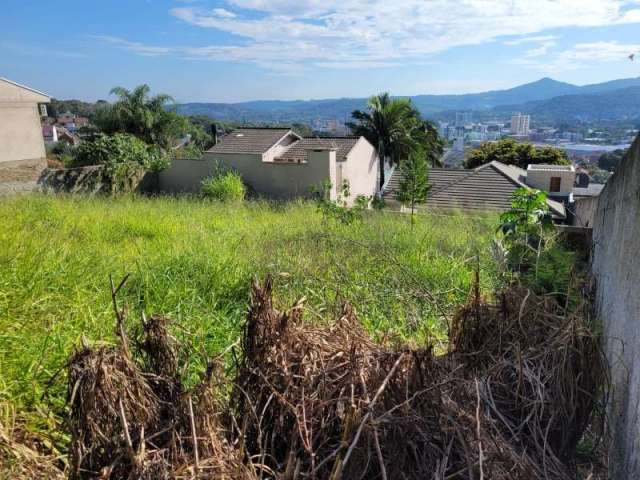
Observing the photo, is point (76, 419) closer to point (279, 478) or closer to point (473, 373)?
point (279, 478)

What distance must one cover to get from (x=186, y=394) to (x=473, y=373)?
144 cm

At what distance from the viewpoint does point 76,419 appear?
67.5 inches

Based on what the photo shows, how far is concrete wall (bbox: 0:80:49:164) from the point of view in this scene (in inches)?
598

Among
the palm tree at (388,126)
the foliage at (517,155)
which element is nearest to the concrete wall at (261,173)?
the palm tree at (388,126)

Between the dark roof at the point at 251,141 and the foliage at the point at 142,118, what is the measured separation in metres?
10.00

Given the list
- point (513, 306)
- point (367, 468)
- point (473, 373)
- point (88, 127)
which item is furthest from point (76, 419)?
point (88, 127)

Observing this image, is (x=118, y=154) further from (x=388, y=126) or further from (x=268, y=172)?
(x=388, y=126)

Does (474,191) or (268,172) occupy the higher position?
(268,172)

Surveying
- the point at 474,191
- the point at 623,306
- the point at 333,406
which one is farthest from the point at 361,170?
the point at 333,406

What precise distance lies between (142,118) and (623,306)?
112 feet

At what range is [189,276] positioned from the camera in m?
5.09

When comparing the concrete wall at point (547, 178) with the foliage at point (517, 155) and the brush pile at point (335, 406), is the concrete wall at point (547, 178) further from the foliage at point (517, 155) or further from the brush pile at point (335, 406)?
the brush pile at point (335, 406)

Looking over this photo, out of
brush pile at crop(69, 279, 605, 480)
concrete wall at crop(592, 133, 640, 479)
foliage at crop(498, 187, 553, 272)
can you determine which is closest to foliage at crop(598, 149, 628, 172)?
concrete wall at crop(592, 133, 640, 479)

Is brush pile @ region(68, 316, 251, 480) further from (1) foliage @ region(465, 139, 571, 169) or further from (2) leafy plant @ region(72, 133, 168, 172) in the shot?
(1) foliage @ region(465, 139, 571, 169)
